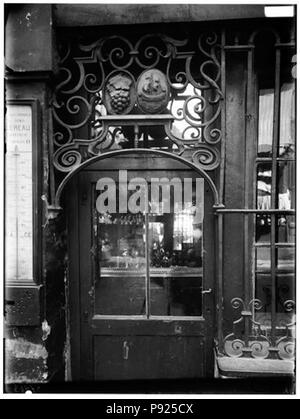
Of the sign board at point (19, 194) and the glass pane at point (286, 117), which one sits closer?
the sign board at point (19, 194)

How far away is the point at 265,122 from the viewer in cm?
267

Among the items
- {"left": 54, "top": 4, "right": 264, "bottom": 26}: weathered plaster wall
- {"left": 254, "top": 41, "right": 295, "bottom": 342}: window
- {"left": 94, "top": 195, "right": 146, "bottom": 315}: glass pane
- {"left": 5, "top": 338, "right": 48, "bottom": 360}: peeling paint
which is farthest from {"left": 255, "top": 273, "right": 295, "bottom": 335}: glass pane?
{"left": 54, "top": 4, "right": 264, "bottom": 26}: weathered plaster wall

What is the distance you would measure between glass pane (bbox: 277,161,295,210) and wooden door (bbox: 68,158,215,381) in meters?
0.56

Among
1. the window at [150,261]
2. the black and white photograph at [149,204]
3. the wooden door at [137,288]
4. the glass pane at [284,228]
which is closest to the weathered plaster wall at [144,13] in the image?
the black and white photograph at [149,204]

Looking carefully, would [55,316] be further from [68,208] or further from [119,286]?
[68,208]

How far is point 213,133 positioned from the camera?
8.36ft

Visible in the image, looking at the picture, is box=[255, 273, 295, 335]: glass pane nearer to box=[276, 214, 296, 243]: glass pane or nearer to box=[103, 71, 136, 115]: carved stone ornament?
box=[276, 214, 296, 243]: glass pane

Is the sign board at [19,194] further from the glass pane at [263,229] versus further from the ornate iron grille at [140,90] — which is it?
the glass pane at [263,229]

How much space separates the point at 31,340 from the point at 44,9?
2.31 metres

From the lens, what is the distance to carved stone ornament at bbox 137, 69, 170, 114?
252 centimetres

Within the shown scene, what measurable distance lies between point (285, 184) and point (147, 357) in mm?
1756

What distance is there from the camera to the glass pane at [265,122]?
2660mm

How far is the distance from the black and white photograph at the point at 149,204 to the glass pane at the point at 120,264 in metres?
0.01

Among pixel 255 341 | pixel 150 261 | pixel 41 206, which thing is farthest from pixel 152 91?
pixel 255 341
